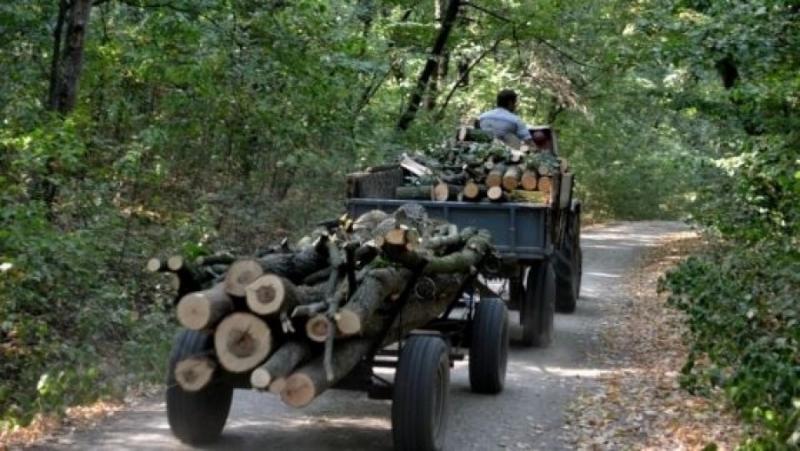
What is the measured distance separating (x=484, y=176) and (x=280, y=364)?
5.66 m

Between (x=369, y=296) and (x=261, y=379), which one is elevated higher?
(x=369, y=296)

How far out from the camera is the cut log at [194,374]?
610cm

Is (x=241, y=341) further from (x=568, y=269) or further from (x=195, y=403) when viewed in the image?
(x=568, y=269)

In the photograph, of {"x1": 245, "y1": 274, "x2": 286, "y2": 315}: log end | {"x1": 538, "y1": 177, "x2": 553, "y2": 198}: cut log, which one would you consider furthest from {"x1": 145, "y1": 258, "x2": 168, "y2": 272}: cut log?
{"x1": 538, "y1": 177, "x2": 553, "y2": 198}: cut log

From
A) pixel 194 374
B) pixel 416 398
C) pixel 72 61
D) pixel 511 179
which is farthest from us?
pixel 72 61

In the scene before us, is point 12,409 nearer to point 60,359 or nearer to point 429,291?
point 60,359

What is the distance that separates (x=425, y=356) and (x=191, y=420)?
1630 millimetres

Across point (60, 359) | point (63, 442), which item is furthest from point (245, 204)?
point (63, 442)

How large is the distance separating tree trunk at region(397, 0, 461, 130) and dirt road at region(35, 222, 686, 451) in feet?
29.9

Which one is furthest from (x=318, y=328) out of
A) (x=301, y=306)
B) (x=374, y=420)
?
(x=374, y=420)

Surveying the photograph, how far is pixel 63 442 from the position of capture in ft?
23.0

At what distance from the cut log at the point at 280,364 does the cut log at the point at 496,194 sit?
16.3 ft

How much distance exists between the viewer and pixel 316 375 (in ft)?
19.2

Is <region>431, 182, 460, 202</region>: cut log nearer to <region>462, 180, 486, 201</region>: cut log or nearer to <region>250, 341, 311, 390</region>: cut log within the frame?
<region>462, 180, 486, 201</region>: cut log
